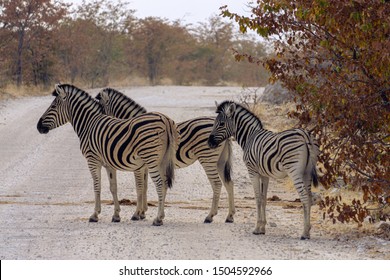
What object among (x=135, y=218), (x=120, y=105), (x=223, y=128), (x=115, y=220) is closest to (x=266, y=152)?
(x=223, y=128)

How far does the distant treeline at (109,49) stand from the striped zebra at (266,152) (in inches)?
1077

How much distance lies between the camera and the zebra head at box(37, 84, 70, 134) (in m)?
13.2

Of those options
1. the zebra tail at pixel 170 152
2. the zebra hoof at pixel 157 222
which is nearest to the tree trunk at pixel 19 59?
the zebra tail at pixel 170 152

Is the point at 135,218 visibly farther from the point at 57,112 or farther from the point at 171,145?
the point at 57,112

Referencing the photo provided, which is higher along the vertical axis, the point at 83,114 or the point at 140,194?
the point at 83,114

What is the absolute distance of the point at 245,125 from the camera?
11945mm

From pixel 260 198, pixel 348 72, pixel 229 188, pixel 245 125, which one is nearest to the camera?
pixel 348 72

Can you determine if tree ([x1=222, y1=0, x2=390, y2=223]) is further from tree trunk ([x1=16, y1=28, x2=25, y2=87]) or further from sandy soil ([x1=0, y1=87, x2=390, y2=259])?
tree trunk ([x1=16, y1=28, x2=25, y2=87])

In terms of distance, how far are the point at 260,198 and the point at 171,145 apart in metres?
1.49

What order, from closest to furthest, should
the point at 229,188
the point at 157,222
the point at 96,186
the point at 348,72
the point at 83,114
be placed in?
the point at 348,72
the point at 157,222
the point at 96,186
the point at 229,188
the point at 83,114

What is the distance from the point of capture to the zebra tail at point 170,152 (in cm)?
1195

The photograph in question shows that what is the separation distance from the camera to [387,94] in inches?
420

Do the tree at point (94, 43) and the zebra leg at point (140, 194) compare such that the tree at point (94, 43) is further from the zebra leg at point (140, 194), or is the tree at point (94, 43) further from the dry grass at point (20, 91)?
the zebra leg at point (140, 194)

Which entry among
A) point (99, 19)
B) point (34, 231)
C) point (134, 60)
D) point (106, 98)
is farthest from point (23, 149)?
point (134, 60)
